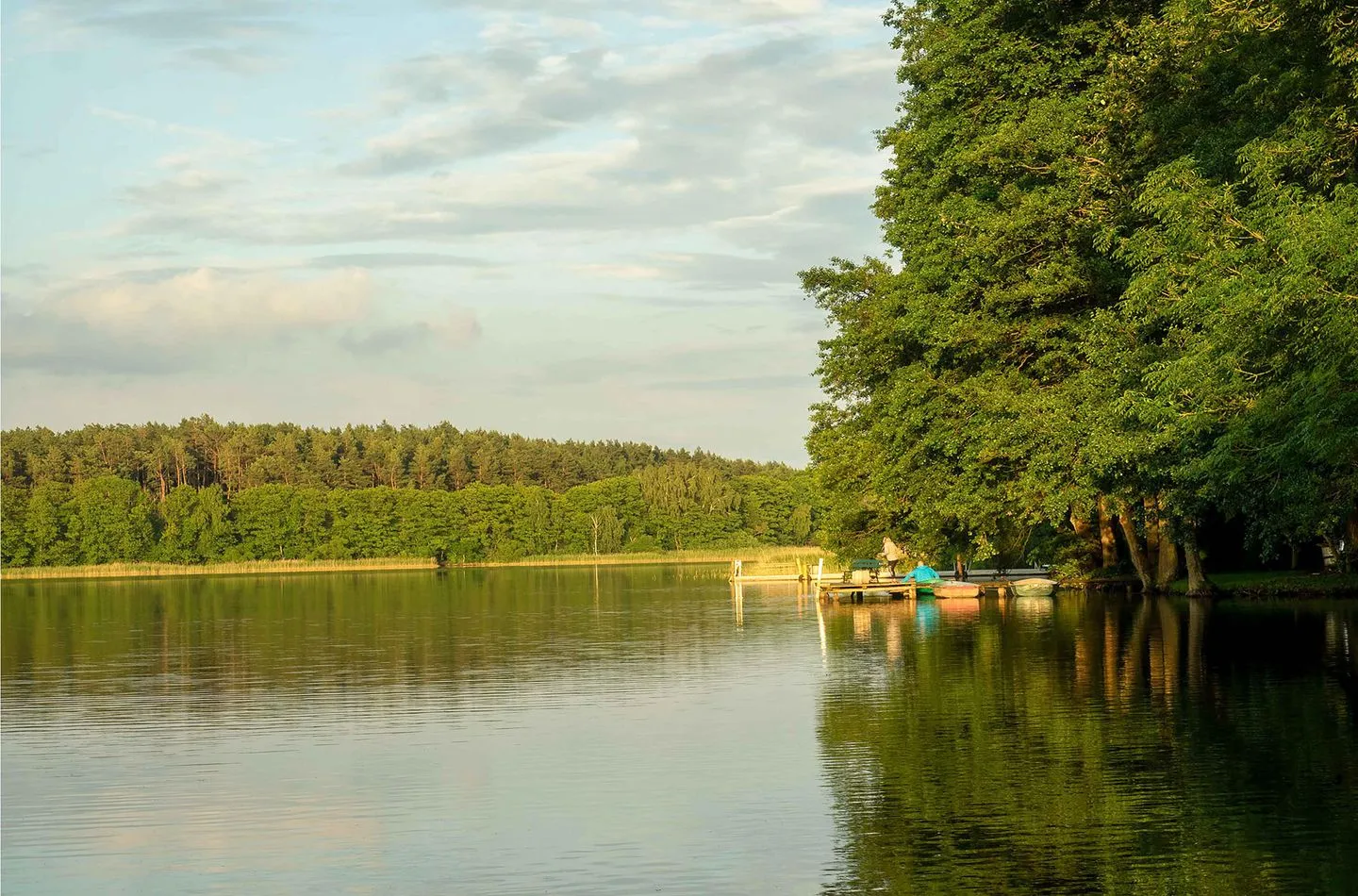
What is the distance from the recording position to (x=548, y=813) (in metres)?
16.7

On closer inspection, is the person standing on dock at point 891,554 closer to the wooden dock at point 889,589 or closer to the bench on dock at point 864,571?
the bench on dock at point 864,571

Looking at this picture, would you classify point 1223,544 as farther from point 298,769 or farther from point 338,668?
point 298,769

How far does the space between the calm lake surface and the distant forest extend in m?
125

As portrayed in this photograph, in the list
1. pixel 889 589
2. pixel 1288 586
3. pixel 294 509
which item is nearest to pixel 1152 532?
pixel 1288 586

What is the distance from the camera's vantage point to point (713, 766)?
19531 millimetres

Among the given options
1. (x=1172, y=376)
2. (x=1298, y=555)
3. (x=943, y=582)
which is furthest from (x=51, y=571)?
(x=1172, y=376)

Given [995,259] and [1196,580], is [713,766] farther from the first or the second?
[1196,580]

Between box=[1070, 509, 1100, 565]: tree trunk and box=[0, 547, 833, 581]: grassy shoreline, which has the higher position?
box=[1070, 509, 1100, 565]: tree trunk

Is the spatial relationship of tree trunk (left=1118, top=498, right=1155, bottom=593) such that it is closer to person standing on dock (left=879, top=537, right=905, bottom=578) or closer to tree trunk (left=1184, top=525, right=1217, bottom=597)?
tree trunk (left=1184, top=525, right=1217, bottom=597)

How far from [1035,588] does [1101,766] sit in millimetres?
39418

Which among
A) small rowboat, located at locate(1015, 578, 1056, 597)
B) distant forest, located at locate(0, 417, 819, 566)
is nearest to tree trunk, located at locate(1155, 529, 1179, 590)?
small rowboat, located at locate(1015, 578, 1056, 597)

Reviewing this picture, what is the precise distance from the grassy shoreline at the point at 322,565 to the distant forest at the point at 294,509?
325 cm

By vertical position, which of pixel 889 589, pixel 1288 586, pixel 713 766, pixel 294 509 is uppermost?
pixel 294 509

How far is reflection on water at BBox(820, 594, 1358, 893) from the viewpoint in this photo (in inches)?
515
